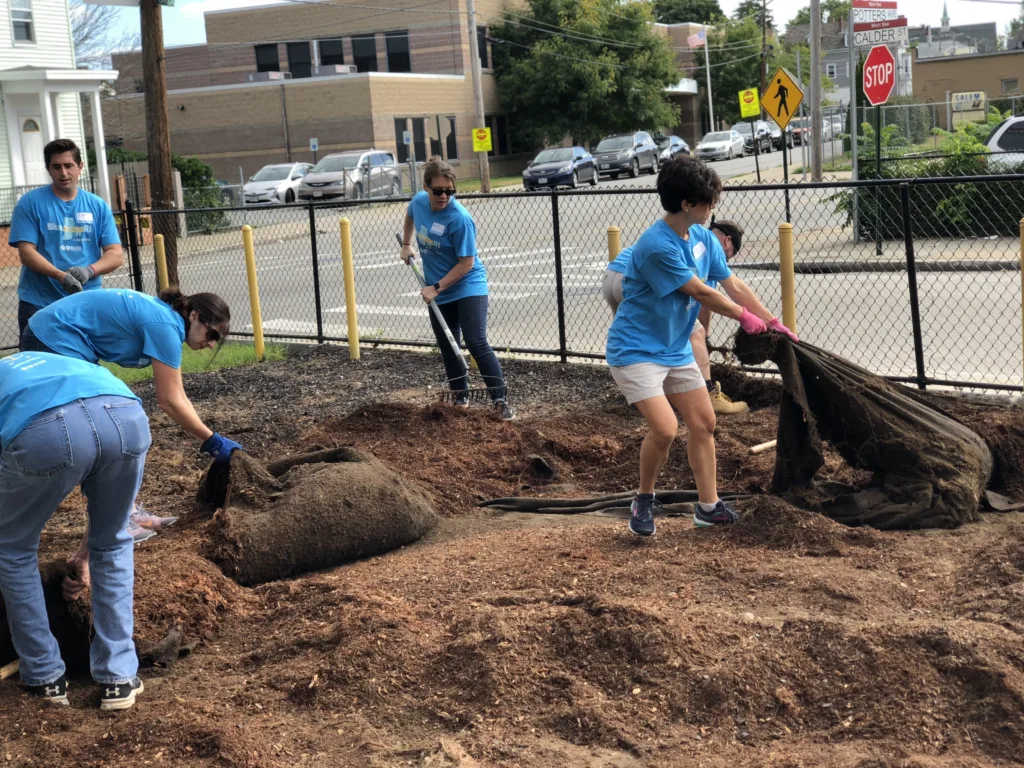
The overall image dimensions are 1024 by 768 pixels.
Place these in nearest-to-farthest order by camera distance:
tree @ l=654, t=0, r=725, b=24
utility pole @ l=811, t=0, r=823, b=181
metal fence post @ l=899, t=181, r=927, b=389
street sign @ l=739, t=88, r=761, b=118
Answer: metal fence post @ l=899, t=181, r=927, b=389, utility pole @ l=811, t=0, r=823, b=181, street sign @ l=739, t=88, r=761, b=118, tree @ l=654, t=0, r=725, b=24

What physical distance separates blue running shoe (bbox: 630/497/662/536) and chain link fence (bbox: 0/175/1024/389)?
7.15 ft

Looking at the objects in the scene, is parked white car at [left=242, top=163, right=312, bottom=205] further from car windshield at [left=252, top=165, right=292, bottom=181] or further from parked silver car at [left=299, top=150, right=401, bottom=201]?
parked silver car at [left=299, top=150, right=401, bottom=201]

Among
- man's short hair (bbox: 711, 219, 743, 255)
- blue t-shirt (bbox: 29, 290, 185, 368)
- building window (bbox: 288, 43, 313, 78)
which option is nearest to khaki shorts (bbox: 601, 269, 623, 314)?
man's short hair (bbox: 711, 219, 743, 255)

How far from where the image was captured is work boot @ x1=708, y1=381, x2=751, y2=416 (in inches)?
285

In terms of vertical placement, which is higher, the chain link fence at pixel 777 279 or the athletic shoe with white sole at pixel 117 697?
the chain link fence at pixel 777 279

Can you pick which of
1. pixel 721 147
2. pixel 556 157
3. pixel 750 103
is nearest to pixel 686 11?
pixel 721 147

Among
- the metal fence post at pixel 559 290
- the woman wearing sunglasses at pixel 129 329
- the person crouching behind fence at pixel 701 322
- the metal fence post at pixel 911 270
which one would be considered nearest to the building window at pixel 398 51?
the metal fence post at pixel 559 290

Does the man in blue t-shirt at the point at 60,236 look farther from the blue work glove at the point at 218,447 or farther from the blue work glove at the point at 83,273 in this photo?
the blue work glove at the point at 218,447

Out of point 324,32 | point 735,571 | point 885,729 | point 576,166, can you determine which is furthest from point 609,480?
point 324,32

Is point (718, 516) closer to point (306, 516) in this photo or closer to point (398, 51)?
point (306, 516)

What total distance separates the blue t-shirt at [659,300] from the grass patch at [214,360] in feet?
19.9

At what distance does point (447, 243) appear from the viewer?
7.53 m

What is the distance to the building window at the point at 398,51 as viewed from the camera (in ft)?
184

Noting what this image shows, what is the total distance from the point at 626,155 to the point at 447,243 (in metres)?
36.0
